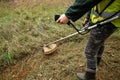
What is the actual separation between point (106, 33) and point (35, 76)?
1.42 m

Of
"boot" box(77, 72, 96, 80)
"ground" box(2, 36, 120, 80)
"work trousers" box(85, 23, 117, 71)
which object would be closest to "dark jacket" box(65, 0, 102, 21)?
"work trousers" box(85, 23, 117, 71)

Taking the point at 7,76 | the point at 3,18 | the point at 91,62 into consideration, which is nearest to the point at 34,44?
the point at 7,76

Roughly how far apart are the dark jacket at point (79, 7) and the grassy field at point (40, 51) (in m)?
1.28

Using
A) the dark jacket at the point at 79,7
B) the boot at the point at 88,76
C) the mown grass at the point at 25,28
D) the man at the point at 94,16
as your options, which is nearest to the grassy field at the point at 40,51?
the mown grass at the point at 25,28

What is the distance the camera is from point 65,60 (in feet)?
12.1

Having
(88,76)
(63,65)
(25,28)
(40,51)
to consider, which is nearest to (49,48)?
(40,51)

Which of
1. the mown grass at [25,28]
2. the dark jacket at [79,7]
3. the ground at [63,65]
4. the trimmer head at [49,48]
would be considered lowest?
the ground at [63,65]

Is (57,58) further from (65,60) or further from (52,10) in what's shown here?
(52,10)

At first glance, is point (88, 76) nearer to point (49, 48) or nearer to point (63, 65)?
point (63, 65)

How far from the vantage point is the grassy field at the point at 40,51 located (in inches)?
139

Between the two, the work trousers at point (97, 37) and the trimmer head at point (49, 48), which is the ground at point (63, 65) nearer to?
the trimmer head at point (49, 48)

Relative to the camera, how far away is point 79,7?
7.54 feet

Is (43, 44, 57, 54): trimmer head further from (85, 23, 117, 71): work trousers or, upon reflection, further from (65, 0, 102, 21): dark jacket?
(65, 0, 102, 21): dark jacket

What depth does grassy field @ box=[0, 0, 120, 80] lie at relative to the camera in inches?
139
